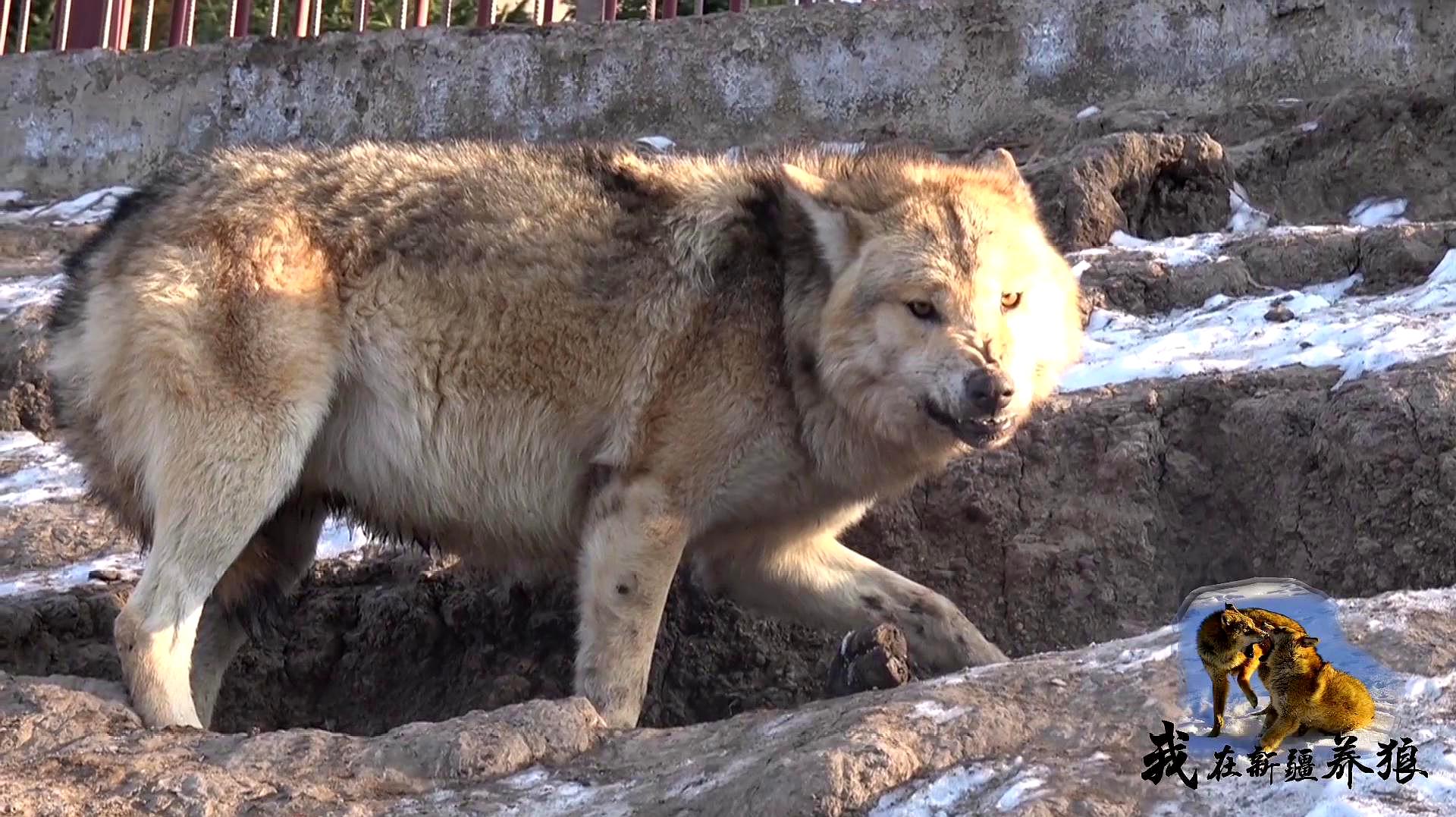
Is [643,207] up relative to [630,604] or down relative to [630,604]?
up

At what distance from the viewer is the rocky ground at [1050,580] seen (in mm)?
3549

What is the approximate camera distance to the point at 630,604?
5.05m

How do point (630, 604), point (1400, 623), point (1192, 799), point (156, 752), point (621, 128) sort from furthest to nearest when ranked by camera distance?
1. point (621, 128)
2. point (630, 604)
3. point (156, 752)
4. point (1400, 623)
5. point (1192, 799)

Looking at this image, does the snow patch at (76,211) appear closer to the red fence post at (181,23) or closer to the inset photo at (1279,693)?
the red fence post at (181,23)

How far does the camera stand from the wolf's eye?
5.00 metres

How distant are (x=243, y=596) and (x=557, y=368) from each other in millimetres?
1438

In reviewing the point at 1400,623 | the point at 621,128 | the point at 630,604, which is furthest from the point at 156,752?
the point at 621,128

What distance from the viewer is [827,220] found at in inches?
211

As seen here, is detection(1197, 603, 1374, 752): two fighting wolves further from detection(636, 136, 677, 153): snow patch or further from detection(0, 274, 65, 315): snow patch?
detection(0, 274, 65, 315): snow patch

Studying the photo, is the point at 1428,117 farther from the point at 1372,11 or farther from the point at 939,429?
the point at 939,429

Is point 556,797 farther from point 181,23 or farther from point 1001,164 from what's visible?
point 181,23

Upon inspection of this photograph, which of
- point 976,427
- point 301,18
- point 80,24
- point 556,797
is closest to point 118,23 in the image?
point 80,24

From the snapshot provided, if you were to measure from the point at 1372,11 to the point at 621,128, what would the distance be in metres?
4.68

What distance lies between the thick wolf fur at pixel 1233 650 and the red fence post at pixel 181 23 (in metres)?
10.4
